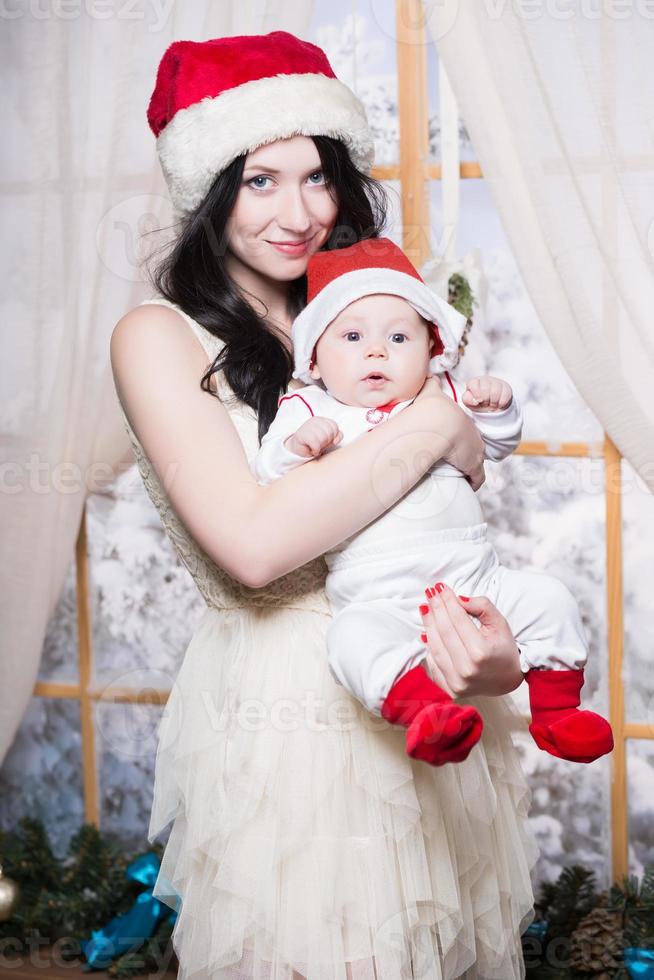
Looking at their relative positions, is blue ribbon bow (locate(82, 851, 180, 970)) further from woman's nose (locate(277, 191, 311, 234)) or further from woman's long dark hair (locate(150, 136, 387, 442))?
woman's nose (locate(277, 191, 311, 234))

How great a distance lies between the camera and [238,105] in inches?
60.5

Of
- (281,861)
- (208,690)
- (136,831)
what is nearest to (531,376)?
(208,690)

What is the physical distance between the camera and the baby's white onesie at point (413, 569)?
127 cm

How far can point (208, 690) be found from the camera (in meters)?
1.49

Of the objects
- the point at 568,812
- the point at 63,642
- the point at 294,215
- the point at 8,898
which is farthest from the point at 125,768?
the point at 294,215

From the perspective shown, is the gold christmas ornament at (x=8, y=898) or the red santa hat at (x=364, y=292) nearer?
the red santa hat at (x=364, y=292)

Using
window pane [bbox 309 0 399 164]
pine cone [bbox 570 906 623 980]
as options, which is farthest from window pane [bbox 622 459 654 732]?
window pane [bbox 309 0 399 164]

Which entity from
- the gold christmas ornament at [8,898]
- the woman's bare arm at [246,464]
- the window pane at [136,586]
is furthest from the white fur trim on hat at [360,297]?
the gold christmas ornament at [8,898]

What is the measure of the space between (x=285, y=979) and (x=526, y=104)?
152 cm

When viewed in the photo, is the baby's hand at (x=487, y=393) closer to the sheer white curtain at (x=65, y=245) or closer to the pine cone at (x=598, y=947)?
the sheer white curtain at (x=65, y=245)

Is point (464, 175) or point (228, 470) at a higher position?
point (464, 175)

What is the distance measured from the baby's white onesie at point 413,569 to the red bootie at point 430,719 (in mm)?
52

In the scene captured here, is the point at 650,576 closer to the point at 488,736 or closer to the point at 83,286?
the point at 488,736

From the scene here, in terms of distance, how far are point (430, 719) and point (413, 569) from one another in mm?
223
